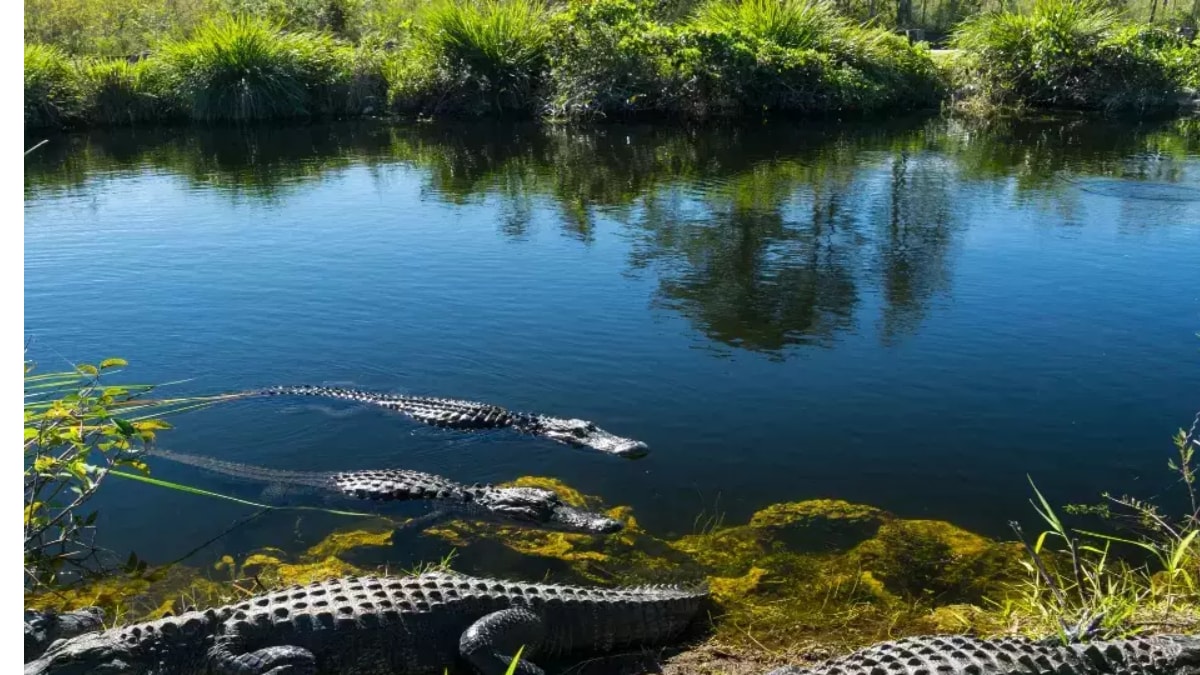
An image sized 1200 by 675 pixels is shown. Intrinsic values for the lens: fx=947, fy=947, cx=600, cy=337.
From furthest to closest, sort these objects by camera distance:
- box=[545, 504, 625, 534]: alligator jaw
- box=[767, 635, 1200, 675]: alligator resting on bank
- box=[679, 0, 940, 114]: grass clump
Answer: box=[679, 0, 940, 114]: grass clump
box=[545, 504, 625, 534]: alligator jaw
box=[767, 635, 1200, 675]: alligator resting on bank

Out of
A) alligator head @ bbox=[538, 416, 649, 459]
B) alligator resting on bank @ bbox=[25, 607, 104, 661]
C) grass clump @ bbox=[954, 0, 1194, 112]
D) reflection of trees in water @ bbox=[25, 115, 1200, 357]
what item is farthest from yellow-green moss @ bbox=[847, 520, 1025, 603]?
grass clump @ bbox=[954, 0, 1194, 112]

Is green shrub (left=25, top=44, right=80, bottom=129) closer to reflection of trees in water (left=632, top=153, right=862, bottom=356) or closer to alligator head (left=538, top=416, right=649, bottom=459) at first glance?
reflection of trees in water (left=632, top=153, right=862, bottom=356)

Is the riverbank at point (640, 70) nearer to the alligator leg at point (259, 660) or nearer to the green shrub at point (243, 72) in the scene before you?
the green shrub at point (243, 72)

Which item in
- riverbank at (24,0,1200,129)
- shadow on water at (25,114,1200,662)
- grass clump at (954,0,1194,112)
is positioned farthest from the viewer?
grass clump at (954,0,1194,112)

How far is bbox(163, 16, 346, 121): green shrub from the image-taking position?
25.4 meters

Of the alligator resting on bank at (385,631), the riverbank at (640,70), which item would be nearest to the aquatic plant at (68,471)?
the alligator resting on bank at (385,631)

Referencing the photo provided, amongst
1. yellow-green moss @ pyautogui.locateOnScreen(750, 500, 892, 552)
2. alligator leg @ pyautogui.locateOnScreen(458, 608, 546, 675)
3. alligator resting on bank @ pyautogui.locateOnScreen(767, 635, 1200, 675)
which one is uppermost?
alligator resting on bank @ pyautogui.locateOnScreen(767, 635, 1200, 675)

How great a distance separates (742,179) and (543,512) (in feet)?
40.8

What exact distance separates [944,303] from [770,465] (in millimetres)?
4414

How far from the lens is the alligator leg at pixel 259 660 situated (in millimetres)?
4473

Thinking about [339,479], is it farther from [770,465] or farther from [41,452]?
[770,465]

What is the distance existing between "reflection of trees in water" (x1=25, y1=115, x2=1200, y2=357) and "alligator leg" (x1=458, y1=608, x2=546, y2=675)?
197 inches

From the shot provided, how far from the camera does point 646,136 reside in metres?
23.6

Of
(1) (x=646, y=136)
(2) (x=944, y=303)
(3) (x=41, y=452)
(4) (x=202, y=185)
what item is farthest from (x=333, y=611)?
(1) (x=646, y=136)
